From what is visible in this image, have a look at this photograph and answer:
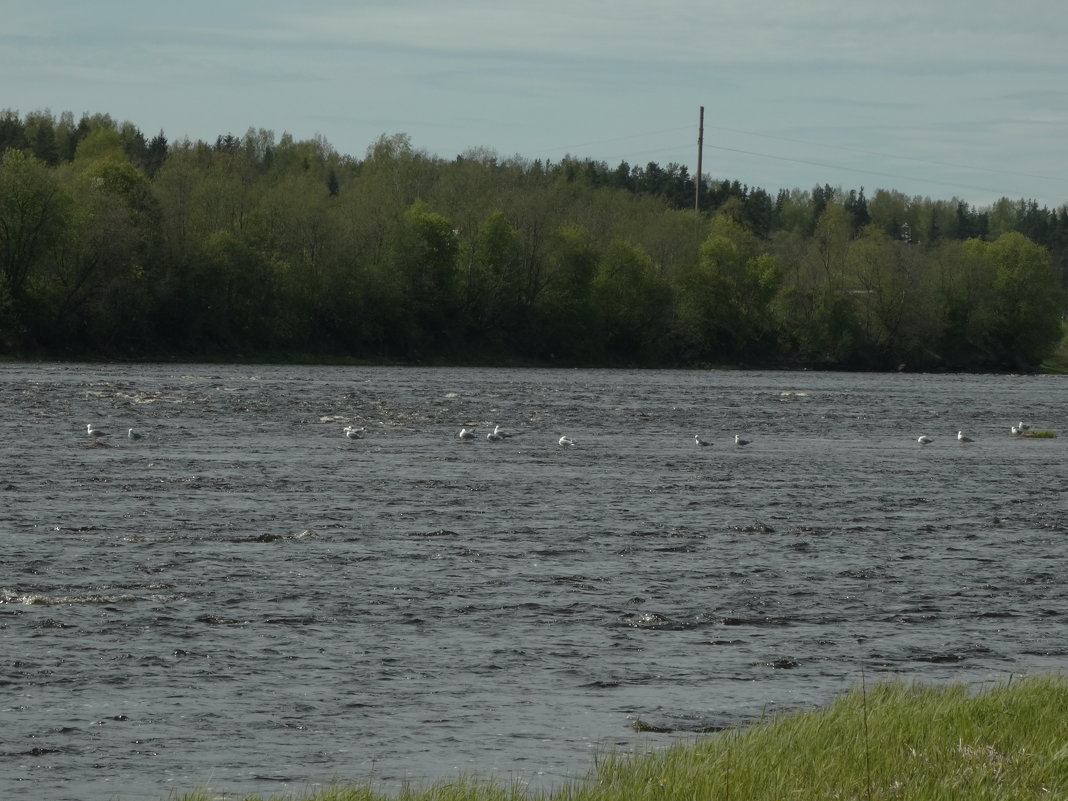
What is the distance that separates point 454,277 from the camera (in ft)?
379

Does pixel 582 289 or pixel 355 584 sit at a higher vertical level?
pixel 582 289

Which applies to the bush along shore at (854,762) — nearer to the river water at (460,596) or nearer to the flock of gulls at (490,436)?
the river water at (460,596)

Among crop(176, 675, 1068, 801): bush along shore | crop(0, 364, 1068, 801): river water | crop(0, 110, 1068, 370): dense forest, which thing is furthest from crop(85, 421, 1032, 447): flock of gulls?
crop(0, 110, 1068, 370): dense forest

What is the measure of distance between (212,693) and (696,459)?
26.4 m

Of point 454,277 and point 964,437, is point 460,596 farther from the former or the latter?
point 454,277

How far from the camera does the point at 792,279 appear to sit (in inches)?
5325

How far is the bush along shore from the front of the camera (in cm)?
920

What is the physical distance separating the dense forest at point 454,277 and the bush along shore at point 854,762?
83588 mm

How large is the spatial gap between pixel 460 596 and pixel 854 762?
8.23 metres

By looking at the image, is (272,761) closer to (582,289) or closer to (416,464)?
(416,464)

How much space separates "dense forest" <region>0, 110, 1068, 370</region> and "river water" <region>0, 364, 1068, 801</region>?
54.2 metres

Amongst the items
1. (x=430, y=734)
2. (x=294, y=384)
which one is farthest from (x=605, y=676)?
(x=294, y=384)

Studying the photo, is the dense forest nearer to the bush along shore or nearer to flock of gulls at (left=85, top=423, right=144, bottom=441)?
flock of gulls at (left=85, top=423, right=144, bottom=441)

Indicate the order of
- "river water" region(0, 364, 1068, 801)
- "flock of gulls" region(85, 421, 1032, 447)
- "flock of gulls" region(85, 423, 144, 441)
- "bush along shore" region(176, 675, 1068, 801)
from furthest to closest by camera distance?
"flock of gulls" region(85, 421, 1032, 447), "flock of gulls" region(85, 423, 144, 441), "river water" region(0, 364, 1068, 801), "bush along shore" region(176, 675, 1068, 801)
